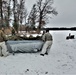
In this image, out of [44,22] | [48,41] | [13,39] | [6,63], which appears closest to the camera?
[6,63]

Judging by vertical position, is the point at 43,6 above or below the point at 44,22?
above

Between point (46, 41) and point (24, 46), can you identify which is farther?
point (24, 46)

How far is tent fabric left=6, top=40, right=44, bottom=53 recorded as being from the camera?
10.3 m

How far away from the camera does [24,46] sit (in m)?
10.4

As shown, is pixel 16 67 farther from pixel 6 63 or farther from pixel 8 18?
pixel 8 18

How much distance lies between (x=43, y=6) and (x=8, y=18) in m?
9.09

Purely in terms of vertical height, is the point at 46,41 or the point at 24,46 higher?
the point at 46,41

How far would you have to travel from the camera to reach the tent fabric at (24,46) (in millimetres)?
10258

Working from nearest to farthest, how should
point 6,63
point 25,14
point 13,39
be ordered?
1. point 6,63
2. point 13,39
3. point 25,14

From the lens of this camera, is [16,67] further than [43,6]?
No

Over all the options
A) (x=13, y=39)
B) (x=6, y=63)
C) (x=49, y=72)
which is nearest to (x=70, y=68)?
(x=49, y=72)

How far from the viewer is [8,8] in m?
39.4

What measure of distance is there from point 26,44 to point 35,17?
36132 millimetres

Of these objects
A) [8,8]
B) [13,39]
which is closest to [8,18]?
[8,8]
